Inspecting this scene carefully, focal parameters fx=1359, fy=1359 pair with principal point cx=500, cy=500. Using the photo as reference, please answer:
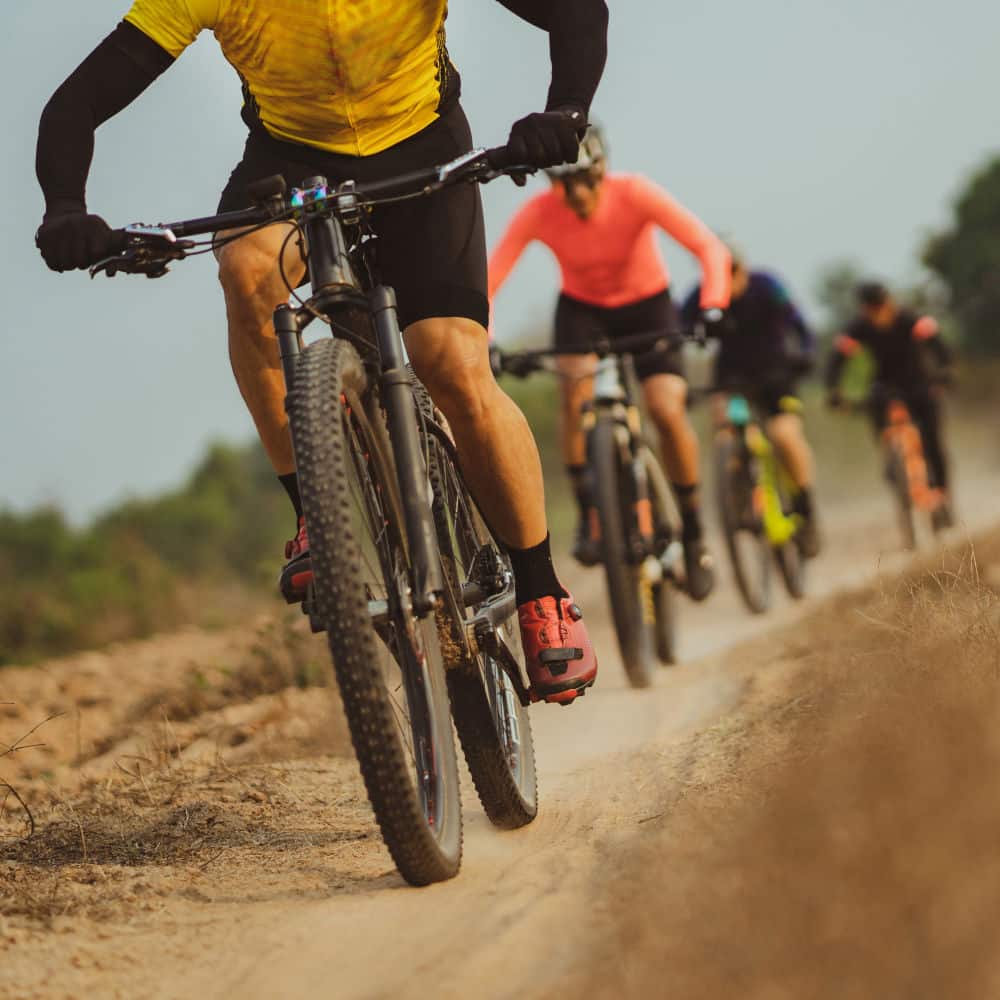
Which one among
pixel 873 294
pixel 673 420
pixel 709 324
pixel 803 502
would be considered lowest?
pixel 803 502

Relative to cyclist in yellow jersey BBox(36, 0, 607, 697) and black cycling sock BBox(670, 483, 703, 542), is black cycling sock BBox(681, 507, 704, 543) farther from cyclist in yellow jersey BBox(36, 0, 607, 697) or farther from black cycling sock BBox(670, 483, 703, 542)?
cyclist in yellow jersey BBox(36, 0, 607, 697)

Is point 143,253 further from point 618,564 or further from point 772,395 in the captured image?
point 772,395

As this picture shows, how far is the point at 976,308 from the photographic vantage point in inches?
1841

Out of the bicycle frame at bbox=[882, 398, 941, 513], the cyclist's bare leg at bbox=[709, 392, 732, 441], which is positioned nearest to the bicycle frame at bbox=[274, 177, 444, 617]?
the cyclist's bare leg at bbox=[709, 392, 732, 441]

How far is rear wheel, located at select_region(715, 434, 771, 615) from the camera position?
8664 mm

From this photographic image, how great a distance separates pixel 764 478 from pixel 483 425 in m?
5.98

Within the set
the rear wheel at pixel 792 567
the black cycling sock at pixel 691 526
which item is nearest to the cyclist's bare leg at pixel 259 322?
the black cycling sock at pixel 691 526

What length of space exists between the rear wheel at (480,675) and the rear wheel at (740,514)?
507 cm

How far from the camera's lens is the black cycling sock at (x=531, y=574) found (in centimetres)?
362

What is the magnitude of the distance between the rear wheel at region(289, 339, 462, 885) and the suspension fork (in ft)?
0.18

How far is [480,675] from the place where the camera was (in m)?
3.39

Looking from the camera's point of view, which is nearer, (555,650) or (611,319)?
(555,650)

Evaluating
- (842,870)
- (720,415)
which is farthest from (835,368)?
(842,870)

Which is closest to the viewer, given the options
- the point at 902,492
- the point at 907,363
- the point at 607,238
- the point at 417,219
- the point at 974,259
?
the point at 417,219
